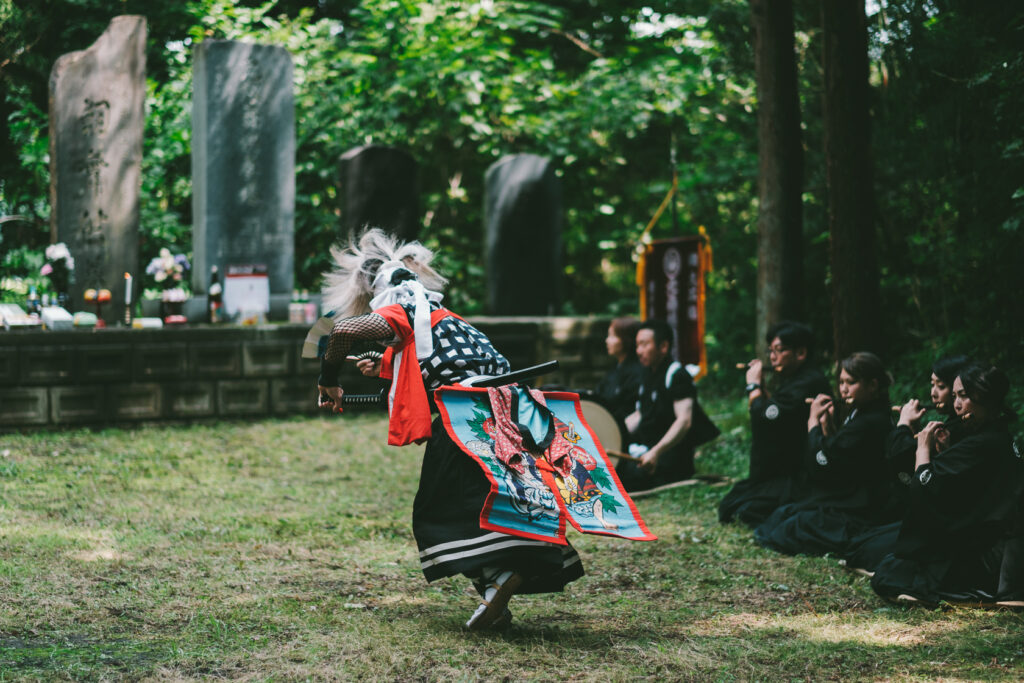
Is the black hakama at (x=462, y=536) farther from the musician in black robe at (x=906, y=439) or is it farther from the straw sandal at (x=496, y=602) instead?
the musician in black robe at (x=906, y=439)

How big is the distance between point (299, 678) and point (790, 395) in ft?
12.0

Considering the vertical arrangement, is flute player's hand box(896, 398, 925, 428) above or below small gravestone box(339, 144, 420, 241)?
below

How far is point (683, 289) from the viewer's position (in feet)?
31.8

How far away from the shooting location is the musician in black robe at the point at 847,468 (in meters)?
5.39

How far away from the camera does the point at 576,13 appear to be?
16.8m

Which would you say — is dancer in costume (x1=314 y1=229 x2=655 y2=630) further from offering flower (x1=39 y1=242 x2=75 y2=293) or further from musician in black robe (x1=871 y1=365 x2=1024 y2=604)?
offering flower (x1=39 y1=242 x2=75 y2=293)

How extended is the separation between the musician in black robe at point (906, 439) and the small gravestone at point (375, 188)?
22.7 feet

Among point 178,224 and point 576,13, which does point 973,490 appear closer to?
point 178,224

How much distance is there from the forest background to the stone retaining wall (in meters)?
2.46

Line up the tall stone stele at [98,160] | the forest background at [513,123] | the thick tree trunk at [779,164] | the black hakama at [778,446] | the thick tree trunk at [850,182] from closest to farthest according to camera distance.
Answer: the black hakama at [778,446] < the thick tree trunk at [850,182] < the thick tree trunk at [779,164] < the tall stone stele at [98,160] < the forest background at [513,123]

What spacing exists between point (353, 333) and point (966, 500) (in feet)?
9.23

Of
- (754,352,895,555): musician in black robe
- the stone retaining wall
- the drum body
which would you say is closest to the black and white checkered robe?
(754,352,895,555): musician in black robe

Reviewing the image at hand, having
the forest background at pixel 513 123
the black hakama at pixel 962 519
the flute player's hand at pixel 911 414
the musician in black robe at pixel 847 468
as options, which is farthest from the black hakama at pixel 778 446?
the forest background at pixel 513 123

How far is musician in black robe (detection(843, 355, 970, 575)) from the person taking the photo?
464 centimetres
